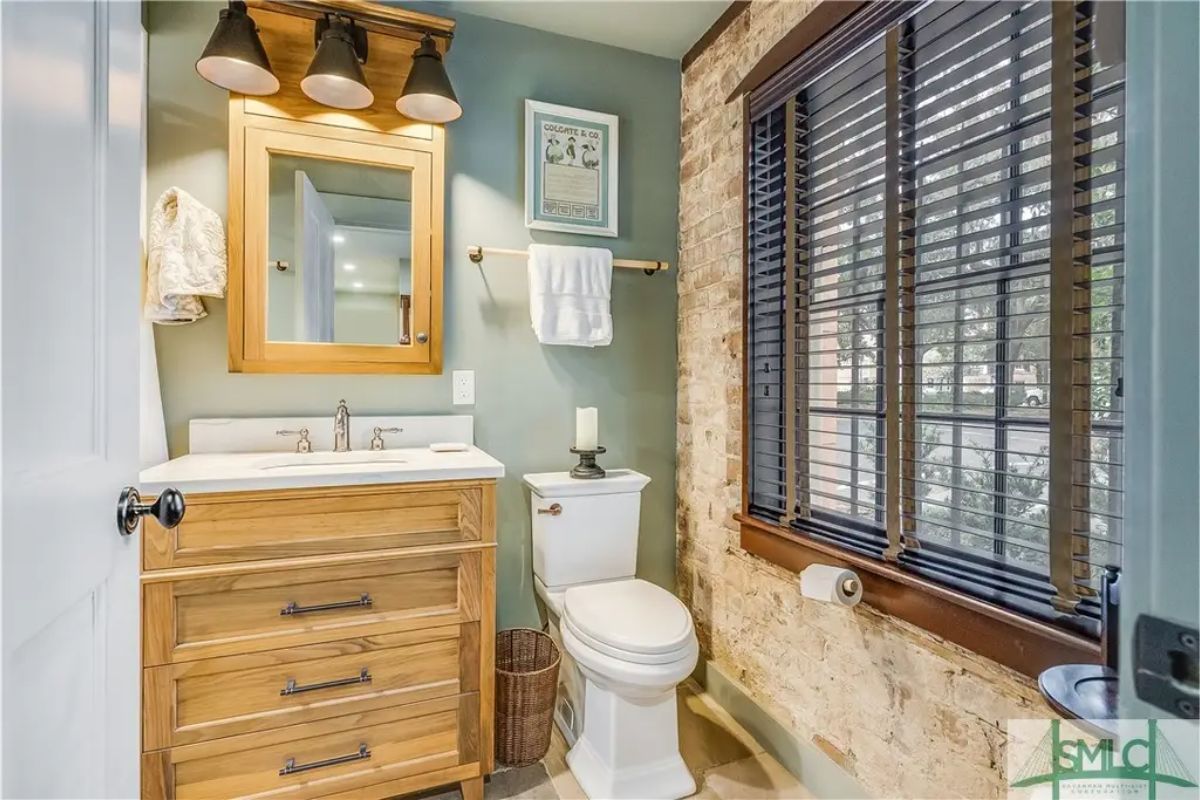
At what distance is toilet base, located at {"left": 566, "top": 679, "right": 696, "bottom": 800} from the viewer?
1624mm

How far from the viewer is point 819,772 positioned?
1628 millimetres

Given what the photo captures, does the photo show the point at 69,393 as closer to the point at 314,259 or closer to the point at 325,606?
the point at 325,606

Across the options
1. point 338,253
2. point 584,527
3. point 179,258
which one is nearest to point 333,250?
point 338,253

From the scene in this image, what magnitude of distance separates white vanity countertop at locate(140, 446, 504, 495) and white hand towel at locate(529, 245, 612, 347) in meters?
0.53

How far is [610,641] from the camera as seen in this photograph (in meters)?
1.56

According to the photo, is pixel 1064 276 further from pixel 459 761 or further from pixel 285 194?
pixel 285 194

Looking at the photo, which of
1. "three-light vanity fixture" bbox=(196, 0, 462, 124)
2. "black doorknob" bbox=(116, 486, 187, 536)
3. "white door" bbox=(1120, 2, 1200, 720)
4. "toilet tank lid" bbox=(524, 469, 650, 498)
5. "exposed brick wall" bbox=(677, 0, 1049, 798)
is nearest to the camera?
"white door" bbox=(1120, 2, 1200, 720)

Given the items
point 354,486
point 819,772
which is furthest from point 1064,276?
point 354,486

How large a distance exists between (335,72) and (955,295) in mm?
1775

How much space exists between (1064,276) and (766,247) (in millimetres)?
941

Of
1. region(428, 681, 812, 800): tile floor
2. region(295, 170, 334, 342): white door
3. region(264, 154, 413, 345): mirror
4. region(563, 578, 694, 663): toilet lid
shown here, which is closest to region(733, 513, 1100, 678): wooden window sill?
region(563, 578, 694, 663): toilet lid

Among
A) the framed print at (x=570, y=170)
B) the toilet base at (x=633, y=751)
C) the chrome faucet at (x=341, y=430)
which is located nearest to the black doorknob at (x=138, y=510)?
the chrome faucet at (x=341, y=430)

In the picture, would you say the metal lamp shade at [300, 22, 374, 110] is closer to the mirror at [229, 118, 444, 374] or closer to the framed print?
the mirror at [229, 118, 444, 374]

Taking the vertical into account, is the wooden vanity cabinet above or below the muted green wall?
below
